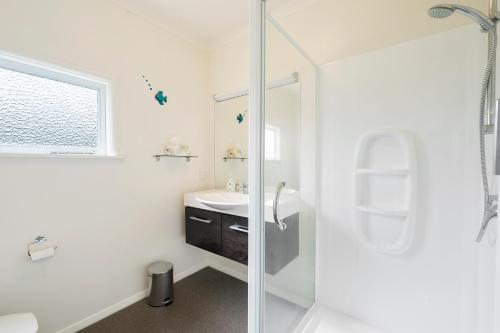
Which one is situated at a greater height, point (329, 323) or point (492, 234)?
point (492, 234)

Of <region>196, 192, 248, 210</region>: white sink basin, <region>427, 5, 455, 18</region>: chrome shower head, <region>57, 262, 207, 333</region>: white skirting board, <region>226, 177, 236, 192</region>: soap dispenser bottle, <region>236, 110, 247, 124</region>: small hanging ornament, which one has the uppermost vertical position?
<region>427, 5, 455, 18</region>: chrome shower head

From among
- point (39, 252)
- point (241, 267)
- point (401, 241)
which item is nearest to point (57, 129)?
point (39, 252)

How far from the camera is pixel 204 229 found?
211 cm

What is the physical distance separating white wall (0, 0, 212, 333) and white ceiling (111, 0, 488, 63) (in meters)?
0.21

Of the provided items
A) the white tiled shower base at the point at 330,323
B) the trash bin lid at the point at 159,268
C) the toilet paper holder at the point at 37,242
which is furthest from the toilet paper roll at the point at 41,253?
Answer: the white tiled shower base at the point at 330,323

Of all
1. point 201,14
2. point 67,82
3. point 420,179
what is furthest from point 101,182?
point 420,179

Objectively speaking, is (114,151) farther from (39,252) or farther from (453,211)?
(453,211)

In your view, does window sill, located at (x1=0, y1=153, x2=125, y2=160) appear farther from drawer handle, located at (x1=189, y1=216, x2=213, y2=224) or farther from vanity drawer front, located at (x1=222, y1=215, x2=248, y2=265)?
vanity drawer front, located at (x1=222, y1=215, x2=248, y2=265)

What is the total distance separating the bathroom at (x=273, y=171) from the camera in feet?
3.92

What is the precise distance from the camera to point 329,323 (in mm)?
1521

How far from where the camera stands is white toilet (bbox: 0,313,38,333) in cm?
115

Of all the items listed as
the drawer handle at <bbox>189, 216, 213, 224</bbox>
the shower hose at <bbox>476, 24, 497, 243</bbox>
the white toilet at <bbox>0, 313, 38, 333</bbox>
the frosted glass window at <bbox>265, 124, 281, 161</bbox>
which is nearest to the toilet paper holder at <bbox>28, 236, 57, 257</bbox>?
the white toilet at <bbox>0, 313, 38, 333</bbox>

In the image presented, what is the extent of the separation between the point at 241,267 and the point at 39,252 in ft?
5.43

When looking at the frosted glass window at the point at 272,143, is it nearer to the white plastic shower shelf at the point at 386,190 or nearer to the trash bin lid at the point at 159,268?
the white plastic shower shelf at the point at 386,190
